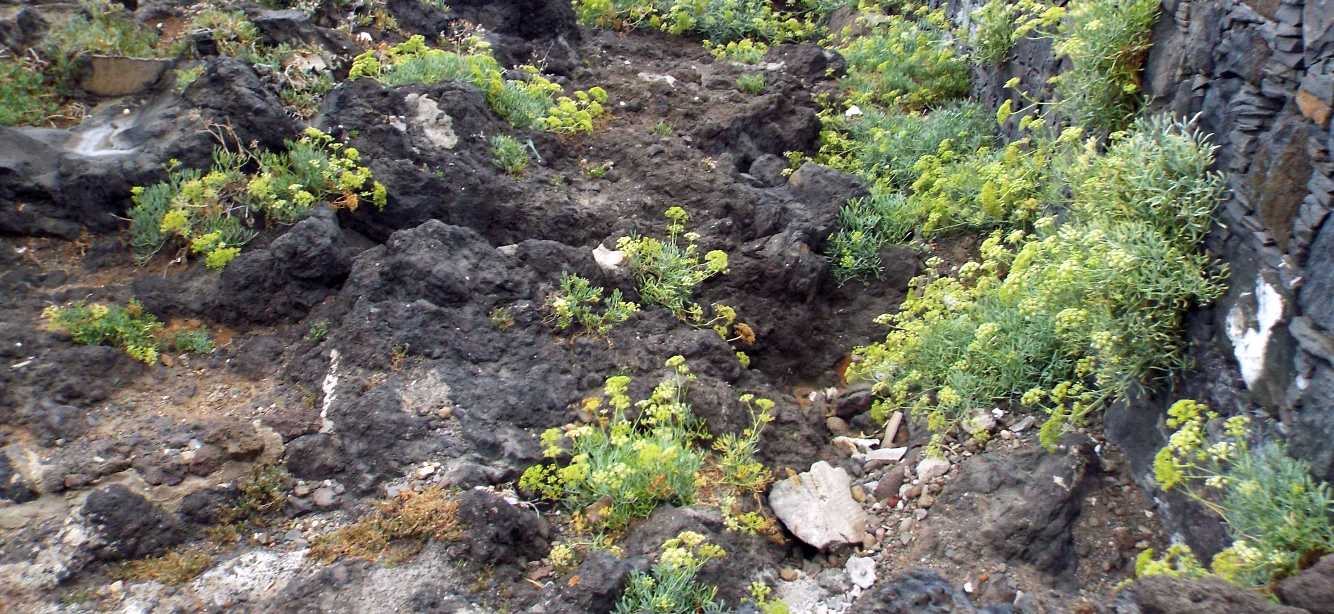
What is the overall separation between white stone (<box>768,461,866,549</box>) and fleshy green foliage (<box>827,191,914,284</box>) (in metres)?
1.89

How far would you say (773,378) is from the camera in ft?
19.5

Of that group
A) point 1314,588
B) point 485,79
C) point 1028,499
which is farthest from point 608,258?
point 1314,588

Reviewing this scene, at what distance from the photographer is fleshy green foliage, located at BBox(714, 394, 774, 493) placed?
15.6ft

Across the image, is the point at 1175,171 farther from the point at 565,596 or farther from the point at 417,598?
the point at 417,598

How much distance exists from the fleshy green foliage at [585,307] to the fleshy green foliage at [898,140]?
8.48 ft

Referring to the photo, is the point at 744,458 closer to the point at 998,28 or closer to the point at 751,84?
the point at 998,28

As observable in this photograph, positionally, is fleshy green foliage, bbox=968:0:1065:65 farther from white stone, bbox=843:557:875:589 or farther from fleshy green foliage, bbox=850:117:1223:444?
white stone, bbox=843:557:875:589

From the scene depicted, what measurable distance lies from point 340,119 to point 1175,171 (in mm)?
4941

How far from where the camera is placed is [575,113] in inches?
295

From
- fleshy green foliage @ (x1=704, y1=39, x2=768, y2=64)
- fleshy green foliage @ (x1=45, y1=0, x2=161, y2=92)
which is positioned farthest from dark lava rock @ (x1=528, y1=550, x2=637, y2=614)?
fleshy green foliage @ (x1=704, y1=39, x2=768, y2=64)

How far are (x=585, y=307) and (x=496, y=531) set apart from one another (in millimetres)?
1675

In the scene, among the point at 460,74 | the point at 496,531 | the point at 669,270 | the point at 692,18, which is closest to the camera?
the point at 496,531

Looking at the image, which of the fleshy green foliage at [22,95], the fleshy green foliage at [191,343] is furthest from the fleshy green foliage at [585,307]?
the fleshy green foliage at [22,95]

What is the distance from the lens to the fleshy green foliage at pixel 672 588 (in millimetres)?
3896
